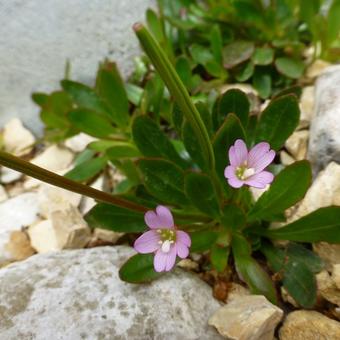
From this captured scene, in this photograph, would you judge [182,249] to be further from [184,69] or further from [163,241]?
[184,69]

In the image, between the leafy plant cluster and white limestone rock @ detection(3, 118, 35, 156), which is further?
white limestone rock @ detection(3, 118, 35, 156)

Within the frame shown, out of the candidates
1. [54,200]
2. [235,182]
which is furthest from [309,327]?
[54,200]

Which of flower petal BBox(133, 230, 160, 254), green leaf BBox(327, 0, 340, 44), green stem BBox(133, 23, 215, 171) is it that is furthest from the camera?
green leaf BBox(327, 0, 340, 44)

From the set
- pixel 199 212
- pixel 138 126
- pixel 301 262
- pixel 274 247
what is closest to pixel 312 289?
pixel 301 262

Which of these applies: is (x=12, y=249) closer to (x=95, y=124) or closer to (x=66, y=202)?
(x=66, y=202)

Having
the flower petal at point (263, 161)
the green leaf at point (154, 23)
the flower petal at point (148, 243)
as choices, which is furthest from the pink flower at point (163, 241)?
the green leaf at point (154, 23)

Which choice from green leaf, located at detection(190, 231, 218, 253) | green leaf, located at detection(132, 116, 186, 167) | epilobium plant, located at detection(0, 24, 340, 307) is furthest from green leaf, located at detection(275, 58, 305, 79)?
green leaf, located at detection(190, 231, 218, 253)

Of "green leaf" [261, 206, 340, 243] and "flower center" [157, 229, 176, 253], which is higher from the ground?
"flower center" [157, 229, 176, 253]

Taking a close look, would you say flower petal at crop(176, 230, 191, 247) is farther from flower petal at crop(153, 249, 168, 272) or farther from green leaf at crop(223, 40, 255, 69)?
green leaf at crop(223, 40, 255, 69)
